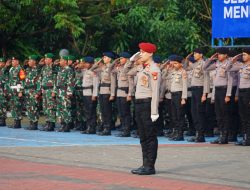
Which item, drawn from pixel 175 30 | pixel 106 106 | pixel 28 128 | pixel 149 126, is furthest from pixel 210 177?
pixel 175 30

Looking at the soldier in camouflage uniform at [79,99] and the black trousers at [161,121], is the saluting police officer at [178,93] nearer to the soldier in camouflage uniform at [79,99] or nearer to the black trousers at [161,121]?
the black trousers at [161,121]

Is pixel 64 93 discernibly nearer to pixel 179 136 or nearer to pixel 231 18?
pixel 179 136

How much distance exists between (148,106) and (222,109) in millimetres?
4816

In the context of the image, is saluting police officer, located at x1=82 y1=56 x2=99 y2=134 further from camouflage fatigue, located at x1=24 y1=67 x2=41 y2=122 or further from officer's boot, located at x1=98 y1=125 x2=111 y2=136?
camouflage fatigue, located at x1=24 y1=67 x2=41 y2=122

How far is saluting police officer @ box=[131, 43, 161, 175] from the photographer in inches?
481

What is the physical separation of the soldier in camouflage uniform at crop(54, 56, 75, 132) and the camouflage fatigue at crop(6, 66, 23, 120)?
1384 millimetres

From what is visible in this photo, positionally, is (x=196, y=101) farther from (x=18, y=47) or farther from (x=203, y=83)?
(x=18, y=47)

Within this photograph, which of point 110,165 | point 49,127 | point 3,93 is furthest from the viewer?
point 3,93

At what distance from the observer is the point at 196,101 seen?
17766mm

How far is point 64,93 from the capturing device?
67.5ft

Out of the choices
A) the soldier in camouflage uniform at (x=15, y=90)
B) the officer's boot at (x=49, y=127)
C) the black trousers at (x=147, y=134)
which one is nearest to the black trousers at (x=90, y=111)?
the officer's boot at (x=49, y=127)

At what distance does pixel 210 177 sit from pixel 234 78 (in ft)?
18.2

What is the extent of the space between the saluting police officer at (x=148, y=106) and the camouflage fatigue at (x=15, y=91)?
369 inches

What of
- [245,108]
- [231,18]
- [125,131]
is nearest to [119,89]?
[125,131]
